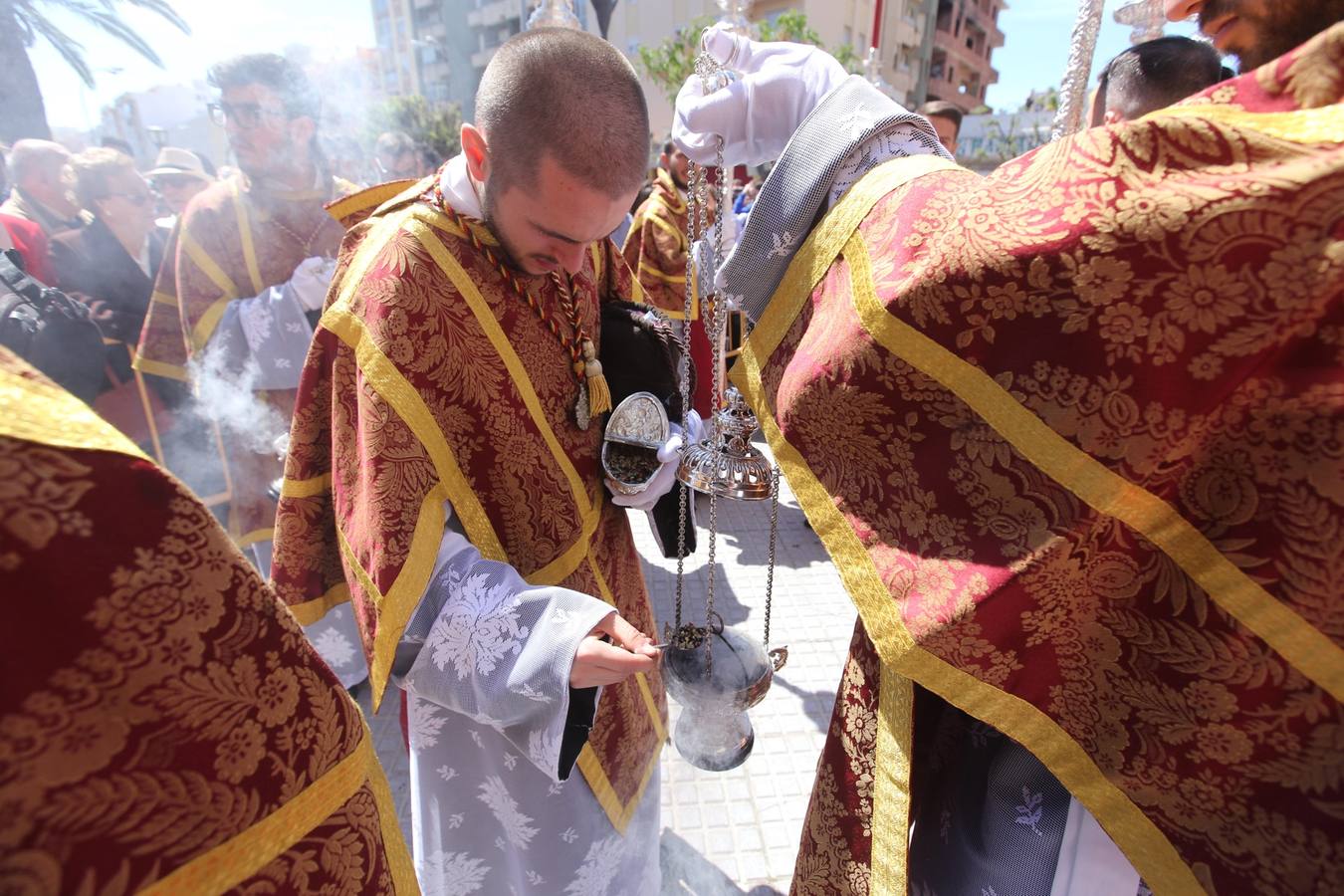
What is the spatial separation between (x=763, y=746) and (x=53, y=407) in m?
2.78

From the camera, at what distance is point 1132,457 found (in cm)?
75

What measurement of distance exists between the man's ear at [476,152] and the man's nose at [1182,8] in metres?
1.16

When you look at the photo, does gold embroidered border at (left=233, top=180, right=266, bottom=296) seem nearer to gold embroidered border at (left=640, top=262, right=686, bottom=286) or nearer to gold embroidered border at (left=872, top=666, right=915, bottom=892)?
gold embroidered border at (left=872, top=666, right=915, bottom=892)

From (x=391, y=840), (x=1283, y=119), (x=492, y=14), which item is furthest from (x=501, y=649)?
(x=492, y=14)

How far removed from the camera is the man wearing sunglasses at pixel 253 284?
2654mm

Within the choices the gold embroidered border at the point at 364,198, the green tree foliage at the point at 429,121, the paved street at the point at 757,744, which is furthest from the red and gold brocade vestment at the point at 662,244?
the green tree foliage at the point at 429,121

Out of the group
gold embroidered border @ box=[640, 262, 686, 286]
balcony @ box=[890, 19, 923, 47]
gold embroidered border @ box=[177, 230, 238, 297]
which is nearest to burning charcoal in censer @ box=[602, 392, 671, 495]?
gold embroidered border @ box=[177, 230, 238, 297]

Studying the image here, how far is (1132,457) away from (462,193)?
1.35m

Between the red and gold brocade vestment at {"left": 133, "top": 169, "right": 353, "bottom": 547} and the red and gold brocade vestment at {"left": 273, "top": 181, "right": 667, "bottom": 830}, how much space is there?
152 centimetres

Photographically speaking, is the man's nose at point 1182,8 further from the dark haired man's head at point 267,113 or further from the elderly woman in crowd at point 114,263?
the elderly woman in crowd at point 114,263

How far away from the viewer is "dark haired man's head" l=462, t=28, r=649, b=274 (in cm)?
127

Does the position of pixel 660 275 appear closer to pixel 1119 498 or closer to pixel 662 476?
pixel 662 476

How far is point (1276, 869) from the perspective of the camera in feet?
2.39

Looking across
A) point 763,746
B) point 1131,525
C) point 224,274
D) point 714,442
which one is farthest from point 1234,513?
point 224,274
